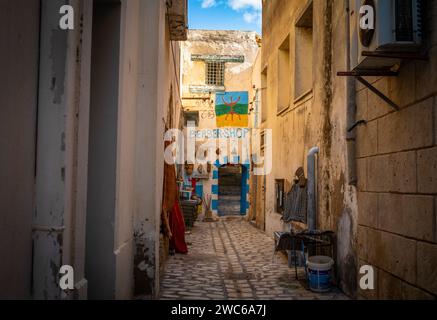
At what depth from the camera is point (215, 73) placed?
2069 cm

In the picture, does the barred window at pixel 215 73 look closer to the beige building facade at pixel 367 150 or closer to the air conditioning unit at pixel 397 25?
the beige building facade at pixel 367 150

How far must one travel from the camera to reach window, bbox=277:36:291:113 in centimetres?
1148

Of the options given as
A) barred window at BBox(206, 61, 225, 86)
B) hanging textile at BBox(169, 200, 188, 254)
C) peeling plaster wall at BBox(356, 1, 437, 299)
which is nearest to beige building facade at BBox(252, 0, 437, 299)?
peeling plaster wall at BBox(356, 1, 437, 299)

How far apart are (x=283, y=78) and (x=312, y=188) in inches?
190

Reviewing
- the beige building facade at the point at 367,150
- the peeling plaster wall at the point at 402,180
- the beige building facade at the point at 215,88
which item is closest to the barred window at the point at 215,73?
the beige building facade at the point at 215,88

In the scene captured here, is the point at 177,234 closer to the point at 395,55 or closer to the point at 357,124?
the point at 357,124

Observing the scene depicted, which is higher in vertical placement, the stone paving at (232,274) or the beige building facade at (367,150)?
the beige building facade at (367,150)

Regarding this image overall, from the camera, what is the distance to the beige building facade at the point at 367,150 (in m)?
3.94

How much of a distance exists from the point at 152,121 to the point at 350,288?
377cm

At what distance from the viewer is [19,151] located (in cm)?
253

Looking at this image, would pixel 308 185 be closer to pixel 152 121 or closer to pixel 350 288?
pixel 350 288

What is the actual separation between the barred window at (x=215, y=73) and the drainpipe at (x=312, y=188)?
13.2 meters

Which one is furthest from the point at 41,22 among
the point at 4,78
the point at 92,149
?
the point at 92,149

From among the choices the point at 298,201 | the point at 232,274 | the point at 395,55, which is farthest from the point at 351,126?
the point at 232,274
